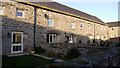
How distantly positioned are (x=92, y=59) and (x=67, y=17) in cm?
1949

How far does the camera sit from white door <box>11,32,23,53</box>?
54.3 ft

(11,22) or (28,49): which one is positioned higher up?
(11,22)

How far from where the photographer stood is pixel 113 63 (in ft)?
23.9

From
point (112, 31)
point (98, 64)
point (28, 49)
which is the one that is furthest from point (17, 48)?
point (112, 31)

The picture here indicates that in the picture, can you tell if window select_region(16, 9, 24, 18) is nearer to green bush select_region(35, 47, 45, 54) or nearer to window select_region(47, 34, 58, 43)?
green bush select_region(35, 47, 45, 54)

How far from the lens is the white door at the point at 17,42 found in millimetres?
16547

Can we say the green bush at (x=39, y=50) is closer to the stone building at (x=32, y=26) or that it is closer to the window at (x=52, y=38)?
the stone building at (x=32, y=26)

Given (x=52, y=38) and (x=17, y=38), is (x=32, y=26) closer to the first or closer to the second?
(x=17, y=38)

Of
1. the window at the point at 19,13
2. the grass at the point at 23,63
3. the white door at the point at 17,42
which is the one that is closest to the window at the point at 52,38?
the white door at the point at 17,42

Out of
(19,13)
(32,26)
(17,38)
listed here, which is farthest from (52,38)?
(19,13)

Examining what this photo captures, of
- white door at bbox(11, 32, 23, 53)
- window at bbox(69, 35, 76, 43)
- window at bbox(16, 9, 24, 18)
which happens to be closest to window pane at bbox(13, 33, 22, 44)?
white door at bbox(11, 32, 23, 53)

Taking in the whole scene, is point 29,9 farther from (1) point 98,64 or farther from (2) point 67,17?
(1) point 98,64

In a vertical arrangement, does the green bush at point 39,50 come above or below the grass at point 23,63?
above

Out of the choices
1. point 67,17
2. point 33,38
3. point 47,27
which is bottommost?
point 33,38
